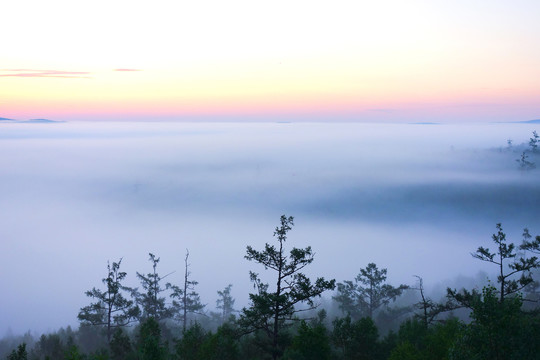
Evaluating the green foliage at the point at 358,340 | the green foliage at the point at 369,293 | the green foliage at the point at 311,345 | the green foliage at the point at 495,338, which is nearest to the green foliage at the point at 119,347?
the green foliage at the point at 311,345

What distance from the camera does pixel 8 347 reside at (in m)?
58.9

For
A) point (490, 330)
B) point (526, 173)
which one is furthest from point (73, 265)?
point (526, 173)

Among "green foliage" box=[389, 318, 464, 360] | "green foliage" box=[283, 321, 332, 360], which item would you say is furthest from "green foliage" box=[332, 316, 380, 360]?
"green foliage" box=[283, 321, 332, 360]

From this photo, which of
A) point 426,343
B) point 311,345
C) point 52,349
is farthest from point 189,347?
point 52,349

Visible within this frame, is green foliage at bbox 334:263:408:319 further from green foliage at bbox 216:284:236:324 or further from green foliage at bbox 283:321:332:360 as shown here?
green foliage at bbox 283:321:332:360

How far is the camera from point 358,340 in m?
24.0

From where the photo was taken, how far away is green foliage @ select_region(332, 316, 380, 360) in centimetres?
2386

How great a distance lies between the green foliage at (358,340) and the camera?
2386cm

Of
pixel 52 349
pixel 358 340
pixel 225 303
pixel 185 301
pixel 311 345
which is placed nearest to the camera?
A: pixel 311 345

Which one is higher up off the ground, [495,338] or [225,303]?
[495,338]

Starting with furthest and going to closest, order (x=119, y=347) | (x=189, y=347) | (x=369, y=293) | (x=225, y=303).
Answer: (x=225, y=303) < (x=369, y=293) < (x=119, y=347) < (x=189, y=347)

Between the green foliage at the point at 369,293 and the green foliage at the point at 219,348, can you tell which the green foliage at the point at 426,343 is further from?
the green foliage at the point at 369,293

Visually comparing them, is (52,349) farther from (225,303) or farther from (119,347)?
(225,303)

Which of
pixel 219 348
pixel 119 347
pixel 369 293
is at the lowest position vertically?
pixel 119 347
